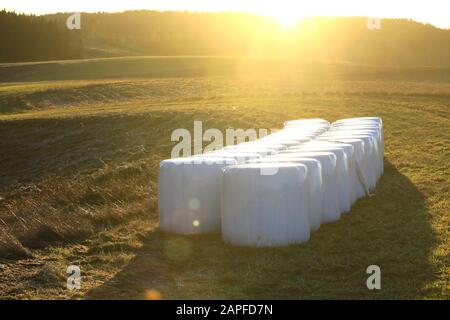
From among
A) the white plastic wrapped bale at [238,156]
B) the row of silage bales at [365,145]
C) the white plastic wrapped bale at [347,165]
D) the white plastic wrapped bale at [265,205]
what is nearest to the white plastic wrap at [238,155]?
the white plastic wrapped bale at [238,156]

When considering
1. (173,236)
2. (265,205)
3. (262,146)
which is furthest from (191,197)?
(262,146)

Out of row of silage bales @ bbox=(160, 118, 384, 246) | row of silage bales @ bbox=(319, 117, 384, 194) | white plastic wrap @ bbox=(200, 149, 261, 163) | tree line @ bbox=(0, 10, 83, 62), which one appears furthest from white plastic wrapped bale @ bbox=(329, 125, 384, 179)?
tree line @ bbox=(0, 10, 83, 62)

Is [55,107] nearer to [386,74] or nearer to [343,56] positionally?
[386,74]

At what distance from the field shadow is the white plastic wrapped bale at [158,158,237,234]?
0.78ft

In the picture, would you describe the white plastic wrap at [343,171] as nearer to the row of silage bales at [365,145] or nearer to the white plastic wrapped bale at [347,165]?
the white plastic wrapped bale at [347,165]

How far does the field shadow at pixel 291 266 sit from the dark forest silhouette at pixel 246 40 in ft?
262

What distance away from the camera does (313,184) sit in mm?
11023

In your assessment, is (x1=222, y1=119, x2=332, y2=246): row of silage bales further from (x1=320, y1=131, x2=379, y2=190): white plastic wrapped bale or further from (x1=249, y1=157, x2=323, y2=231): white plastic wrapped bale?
(x1=320, y1=131, x2=379, y2=190): white plastic wrapped bale

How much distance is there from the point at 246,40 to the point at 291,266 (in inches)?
5635

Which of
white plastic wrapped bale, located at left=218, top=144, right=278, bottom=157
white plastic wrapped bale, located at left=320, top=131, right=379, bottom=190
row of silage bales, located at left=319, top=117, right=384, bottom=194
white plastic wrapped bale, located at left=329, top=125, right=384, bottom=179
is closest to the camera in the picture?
white plastic wrapped bale, located at left=218, top=144, right=278, bottom=157

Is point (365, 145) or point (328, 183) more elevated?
point (365, 145)

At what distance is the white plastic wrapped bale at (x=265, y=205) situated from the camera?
32.2ft

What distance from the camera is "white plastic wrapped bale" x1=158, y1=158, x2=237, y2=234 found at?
10938 mm

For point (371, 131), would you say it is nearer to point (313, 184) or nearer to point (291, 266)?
point (313, 184)
